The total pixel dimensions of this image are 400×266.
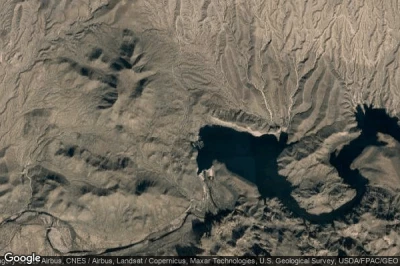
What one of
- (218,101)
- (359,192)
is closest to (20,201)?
(218,101)

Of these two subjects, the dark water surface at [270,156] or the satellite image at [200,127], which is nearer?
the satellite image at [200,127]

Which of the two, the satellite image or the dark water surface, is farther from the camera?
the dark water surface

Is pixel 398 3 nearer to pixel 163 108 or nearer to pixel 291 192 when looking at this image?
pixel 291 192

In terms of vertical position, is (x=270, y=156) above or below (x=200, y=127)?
below

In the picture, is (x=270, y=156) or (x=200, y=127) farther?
(x=200, y=127)
